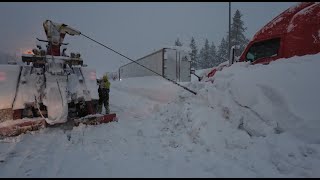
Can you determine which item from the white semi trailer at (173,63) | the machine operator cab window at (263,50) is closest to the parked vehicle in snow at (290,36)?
the machine operator cab window at (263,50)

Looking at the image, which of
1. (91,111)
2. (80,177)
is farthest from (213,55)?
(80,177)

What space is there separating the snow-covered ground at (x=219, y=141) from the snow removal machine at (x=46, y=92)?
0.40 meters

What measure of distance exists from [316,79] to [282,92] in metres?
0.67

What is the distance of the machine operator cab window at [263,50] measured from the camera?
6.79m

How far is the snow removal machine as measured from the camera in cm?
650

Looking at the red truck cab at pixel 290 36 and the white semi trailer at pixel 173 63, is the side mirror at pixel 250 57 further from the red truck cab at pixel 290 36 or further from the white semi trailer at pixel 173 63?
the white semi trailer at pixel 173 63

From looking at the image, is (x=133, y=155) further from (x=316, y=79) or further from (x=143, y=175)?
(x=316, y=79)

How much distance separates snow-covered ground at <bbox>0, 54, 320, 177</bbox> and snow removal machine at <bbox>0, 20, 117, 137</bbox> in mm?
404

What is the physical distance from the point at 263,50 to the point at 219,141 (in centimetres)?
352

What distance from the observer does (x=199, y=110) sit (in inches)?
255

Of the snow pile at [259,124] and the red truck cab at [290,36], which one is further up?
the red truck cab at [290,36]

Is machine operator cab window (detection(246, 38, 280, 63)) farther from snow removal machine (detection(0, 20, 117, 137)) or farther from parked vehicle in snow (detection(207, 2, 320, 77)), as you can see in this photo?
snow removal machine (detection(0, 20, 117, 137))

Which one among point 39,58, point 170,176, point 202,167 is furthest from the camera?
point 39,58

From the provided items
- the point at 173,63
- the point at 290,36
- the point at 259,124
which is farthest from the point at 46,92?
the point at 173,63
